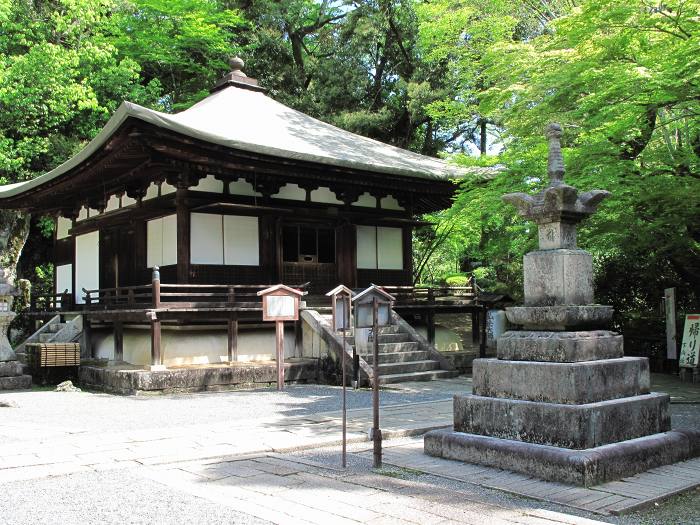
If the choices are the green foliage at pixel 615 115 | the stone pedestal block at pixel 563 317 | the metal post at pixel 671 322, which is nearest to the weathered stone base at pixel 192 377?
the green foliage at pixel 615 115

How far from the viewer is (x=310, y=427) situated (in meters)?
8.40

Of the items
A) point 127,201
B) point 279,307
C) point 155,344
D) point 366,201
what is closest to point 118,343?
point 155,344

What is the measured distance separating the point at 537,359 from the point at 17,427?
Result: 6884mm

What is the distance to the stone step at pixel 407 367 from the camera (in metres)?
13.2

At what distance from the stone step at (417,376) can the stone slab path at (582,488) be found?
19.6 ft

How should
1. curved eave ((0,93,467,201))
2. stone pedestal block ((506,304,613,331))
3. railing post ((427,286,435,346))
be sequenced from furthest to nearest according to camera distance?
railing post ((427,286,435,346)) < curved eave ((0,93,467,201)) < stone pedestal block ((506,304,613,331))

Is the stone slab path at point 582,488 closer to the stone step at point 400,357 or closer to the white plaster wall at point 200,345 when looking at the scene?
the stone step at point 400,357

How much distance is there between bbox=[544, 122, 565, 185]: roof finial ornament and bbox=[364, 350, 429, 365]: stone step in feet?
24.2

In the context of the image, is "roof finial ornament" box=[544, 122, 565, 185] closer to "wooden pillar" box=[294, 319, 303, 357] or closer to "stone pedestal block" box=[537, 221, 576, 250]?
"stone pedestal block" box=[537, 221, 576, 250]

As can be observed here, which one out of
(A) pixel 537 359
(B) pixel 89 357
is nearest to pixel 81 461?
(A) pixel 537 359

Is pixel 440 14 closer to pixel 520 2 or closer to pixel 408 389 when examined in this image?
pixel 520 2

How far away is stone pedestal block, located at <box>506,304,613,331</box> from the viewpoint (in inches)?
249

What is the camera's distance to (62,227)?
21094mm

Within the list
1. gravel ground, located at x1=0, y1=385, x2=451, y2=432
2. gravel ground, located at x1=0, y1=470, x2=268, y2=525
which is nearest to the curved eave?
gravel ground, located at x1=0, y1=385, x2=451, y2=432
